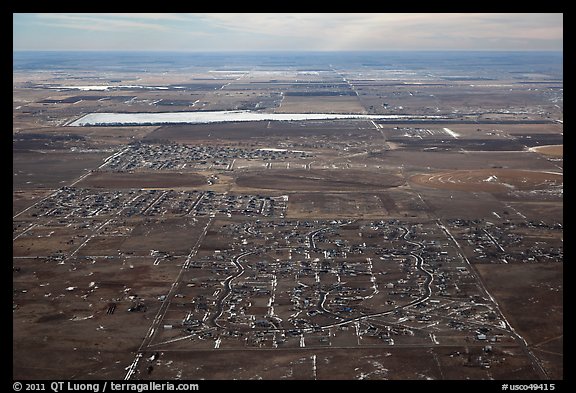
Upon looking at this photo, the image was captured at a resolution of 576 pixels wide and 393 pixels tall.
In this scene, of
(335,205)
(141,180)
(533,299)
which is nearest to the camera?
(533,299)

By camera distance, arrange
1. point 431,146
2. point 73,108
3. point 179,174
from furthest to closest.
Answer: point 73,108 < point 431,146 < point 179,174

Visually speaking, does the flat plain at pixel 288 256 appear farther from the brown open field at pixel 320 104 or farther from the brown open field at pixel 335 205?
the brown open field at pixel 320 104

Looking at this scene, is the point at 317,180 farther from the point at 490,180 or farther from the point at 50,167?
the point at 50,167

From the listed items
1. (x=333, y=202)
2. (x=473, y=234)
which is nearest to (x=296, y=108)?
(x=333, y=202)

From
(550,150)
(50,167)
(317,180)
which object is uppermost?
(50,167)

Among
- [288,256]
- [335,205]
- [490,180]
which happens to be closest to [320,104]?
[490,180]

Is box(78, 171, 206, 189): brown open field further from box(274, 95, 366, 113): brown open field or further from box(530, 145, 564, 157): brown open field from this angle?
box(274, 95, 366, 113): brown open field
